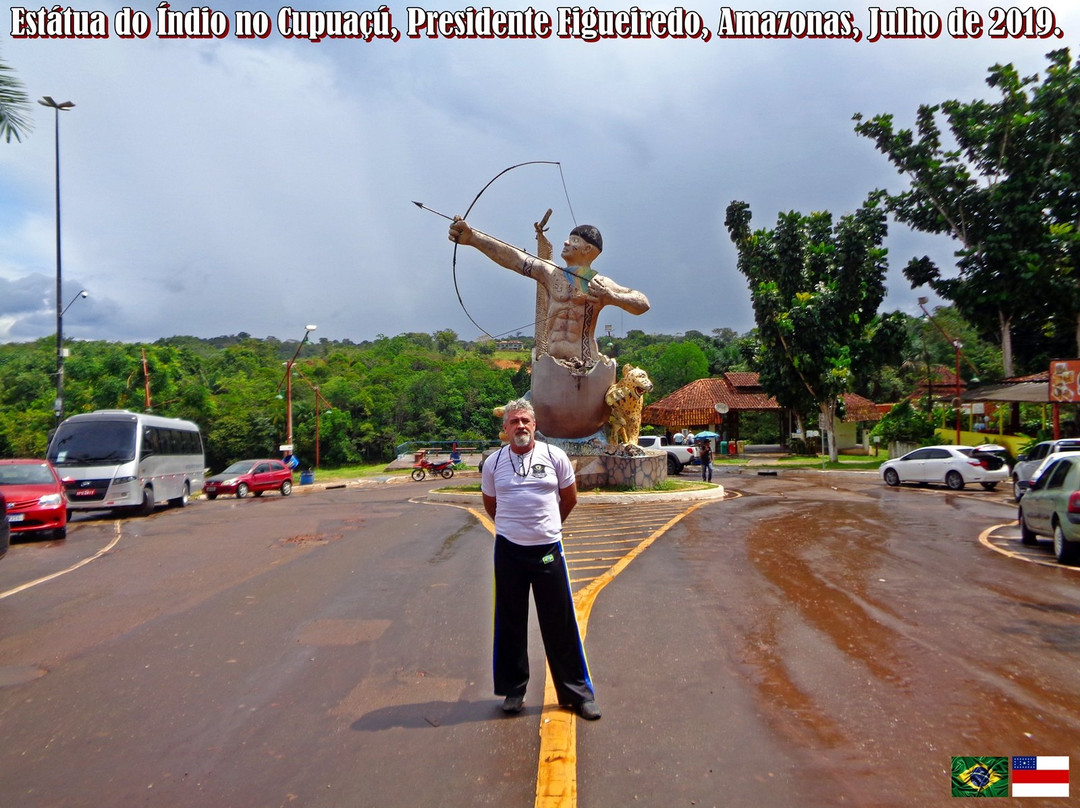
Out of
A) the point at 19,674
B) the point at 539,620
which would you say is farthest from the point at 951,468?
the point at 19,674

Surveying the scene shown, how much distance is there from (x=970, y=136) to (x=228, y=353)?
6133 centimetres

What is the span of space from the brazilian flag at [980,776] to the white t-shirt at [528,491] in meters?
2.22

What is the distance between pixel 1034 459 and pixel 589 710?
18760mm

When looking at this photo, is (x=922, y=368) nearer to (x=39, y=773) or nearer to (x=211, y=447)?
(x=211, y=447)

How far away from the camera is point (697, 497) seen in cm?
1892

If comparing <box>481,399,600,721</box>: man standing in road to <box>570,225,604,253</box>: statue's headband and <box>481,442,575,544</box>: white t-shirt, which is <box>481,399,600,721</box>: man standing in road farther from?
<box>570,225,604,253</box>: statue's headband

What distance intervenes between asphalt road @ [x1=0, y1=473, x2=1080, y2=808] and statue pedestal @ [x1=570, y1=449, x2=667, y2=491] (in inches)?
322

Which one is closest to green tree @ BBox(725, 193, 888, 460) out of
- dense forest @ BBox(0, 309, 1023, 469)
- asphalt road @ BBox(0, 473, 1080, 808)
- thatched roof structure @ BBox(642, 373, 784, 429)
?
dense forest @ BBox(0, 309, 1023, 469)

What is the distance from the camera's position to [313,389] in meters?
54.9

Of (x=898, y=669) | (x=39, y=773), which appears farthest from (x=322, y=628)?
(x=898, y=669)

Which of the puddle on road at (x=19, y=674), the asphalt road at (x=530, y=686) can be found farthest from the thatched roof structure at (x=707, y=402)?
the puddle on road at (x=19, y=674)

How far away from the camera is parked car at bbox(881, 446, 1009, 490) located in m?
22.7

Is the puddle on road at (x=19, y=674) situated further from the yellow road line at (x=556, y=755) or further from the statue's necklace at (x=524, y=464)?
the statue's necklace at (x=524, y=464)

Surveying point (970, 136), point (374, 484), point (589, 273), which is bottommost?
Answer: point (374, 484)
